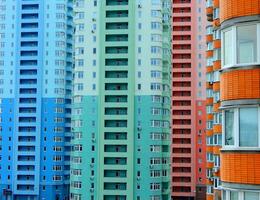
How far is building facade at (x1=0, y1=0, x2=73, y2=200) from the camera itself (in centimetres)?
10244

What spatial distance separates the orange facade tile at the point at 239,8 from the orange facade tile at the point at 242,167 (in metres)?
4.19

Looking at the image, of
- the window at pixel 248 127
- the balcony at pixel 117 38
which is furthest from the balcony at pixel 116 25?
the window at pixel 248 127

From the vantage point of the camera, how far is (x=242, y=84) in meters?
14.4

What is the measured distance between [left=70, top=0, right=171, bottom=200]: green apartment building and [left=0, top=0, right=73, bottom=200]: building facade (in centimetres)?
2387

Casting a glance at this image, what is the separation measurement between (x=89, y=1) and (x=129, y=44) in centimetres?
1053

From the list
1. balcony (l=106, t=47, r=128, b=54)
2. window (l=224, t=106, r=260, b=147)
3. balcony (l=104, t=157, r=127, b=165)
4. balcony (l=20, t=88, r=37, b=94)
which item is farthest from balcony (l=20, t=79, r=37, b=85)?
window (l=224, t=106, r=260, b=147)

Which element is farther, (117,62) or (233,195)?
(117,62)

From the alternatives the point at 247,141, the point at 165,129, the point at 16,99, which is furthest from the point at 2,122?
the point at 247,141

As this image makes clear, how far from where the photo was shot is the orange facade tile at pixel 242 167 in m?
13.8

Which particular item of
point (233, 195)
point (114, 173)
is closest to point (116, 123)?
point (114, 173)

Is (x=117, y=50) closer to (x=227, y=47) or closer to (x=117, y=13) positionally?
(x=117, y=13)

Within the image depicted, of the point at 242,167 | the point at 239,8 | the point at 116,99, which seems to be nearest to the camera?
the point at 242,167

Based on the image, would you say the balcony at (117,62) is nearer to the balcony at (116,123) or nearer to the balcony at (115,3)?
the balcony at (116,123)

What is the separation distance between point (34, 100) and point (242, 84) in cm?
9352
